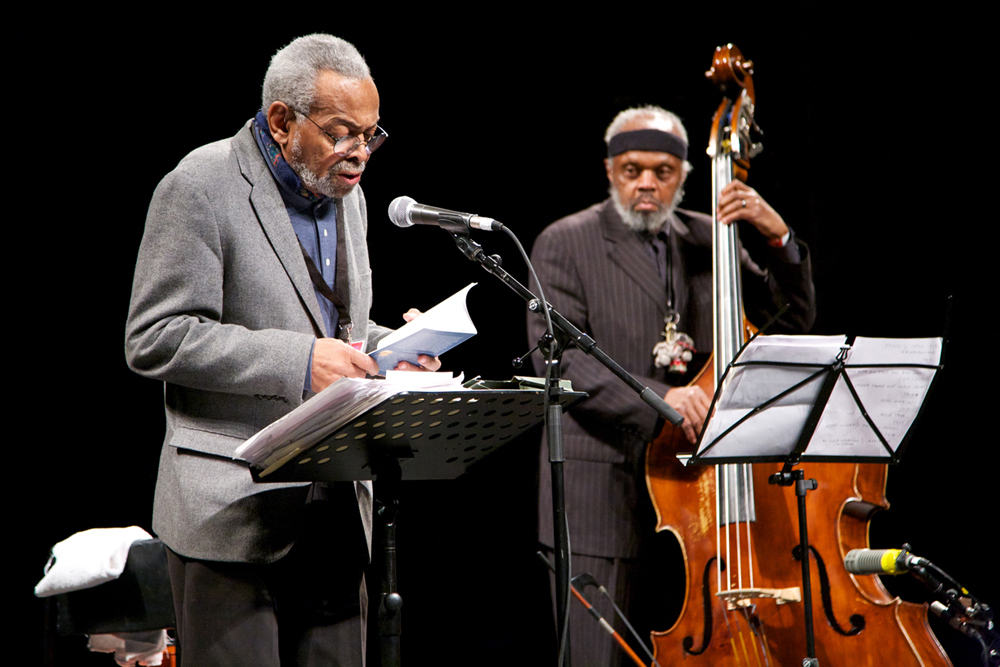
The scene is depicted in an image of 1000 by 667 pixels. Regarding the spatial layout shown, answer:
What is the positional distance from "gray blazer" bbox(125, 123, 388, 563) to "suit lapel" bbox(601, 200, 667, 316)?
1416mm

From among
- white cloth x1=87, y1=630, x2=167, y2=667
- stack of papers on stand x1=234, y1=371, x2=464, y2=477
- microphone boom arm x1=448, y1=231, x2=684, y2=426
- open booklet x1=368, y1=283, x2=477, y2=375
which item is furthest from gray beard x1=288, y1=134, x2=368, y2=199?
white cloth x1=87, y1=630, x2=167, y2=667

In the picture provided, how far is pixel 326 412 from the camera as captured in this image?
1.40 metres

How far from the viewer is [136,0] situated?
11.3ft

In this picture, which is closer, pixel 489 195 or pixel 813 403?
pixel 813 403

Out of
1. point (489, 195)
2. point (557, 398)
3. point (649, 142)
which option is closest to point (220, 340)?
point (557, 398)

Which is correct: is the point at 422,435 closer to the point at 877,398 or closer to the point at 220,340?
the point at 220,340

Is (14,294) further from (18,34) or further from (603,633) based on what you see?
(603,633)

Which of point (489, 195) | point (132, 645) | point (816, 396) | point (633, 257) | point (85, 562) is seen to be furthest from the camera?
point (489, 195)

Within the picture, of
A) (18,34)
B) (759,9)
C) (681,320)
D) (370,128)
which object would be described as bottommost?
(681,320)

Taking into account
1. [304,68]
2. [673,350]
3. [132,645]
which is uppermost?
[304,68]

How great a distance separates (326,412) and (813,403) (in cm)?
124

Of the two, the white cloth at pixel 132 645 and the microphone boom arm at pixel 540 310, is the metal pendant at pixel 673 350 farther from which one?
the white cloth at pixel 132 645

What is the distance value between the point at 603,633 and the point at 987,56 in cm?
277

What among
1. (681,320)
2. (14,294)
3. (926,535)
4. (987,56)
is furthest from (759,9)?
(14,294)
